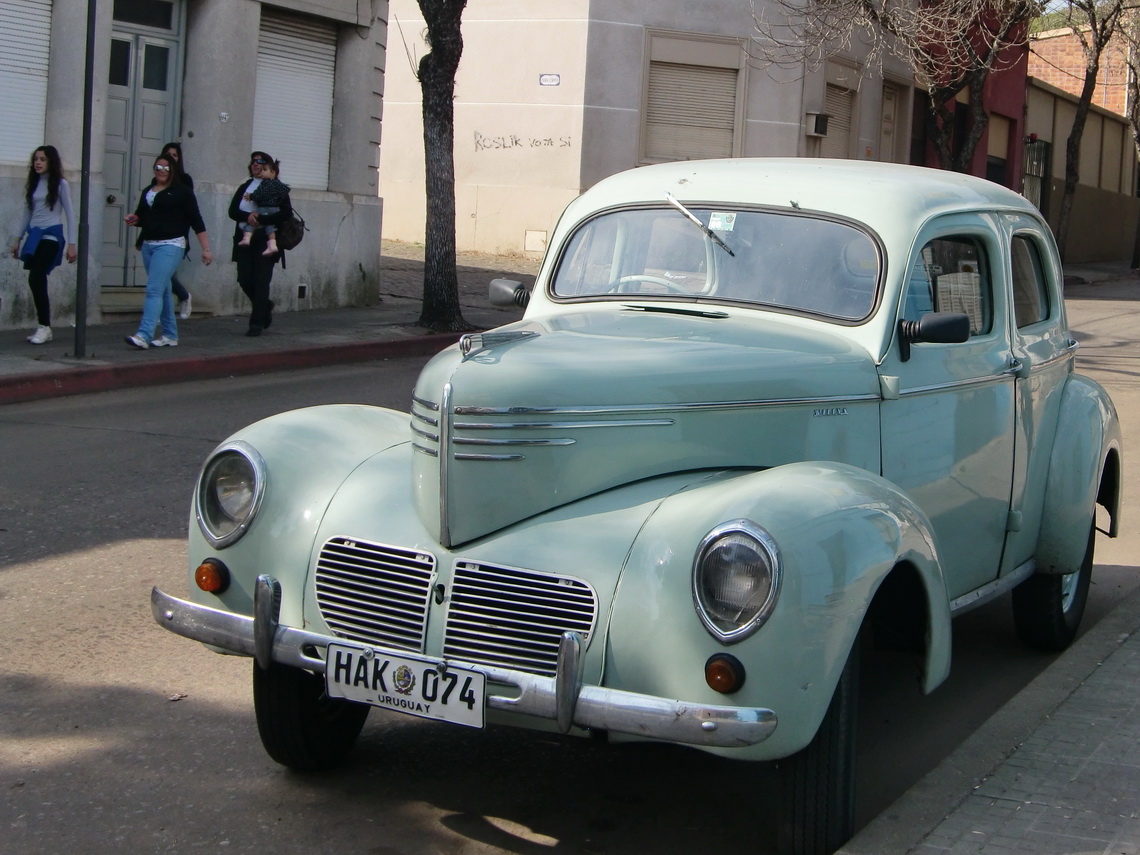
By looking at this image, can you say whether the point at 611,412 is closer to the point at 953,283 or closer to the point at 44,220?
the point at 953,283

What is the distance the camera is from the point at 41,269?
39.1 feet

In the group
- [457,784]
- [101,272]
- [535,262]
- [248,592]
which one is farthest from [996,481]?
[535,262]

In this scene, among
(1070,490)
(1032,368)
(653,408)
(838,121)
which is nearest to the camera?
(653,408)

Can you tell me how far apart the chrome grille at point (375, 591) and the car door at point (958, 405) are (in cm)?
154

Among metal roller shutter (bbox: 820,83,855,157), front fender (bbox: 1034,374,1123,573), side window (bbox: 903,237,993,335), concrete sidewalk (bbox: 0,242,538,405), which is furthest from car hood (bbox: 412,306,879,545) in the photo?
metal roller shutter (bbox: 820,83,855,157)

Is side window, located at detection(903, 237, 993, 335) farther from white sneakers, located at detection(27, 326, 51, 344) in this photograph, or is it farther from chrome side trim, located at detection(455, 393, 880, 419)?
white sneakers, located at detection(27, 326, 51, 344)

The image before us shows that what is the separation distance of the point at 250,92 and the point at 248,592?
12.6m

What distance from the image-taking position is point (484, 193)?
2544 cm

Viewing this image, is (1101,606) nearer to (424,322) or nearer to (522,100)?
(424,322)

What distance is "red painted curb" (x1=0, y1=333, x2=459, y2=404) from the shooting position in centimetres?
1059

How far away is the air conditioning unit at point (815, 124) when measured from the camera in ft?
84.5

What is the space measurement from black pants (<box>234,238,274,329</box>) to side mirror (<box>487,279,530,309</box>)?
9047 mm

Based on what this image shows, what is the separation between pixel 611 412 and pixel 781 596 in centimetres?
76

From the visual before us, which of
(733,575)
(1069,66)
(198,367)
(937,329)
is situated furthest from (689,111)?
(1069,66)
